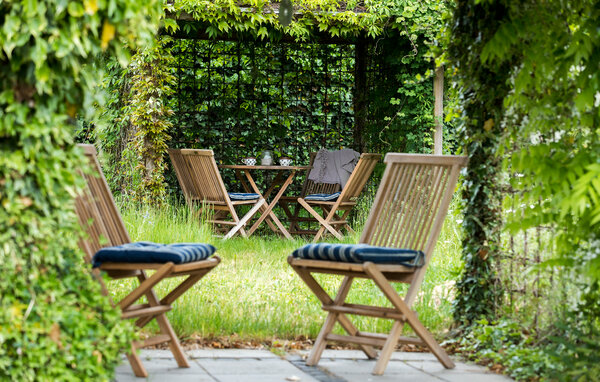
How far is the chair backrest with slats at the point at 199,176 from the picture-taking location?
732cm

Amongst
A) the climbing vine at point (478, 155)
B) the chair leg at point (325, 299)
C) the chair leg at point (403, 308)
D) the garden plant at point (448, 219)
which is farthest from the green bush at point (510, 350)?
the chair leg at point (325, 299)

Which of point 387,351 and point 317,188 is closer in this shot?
point 387,351

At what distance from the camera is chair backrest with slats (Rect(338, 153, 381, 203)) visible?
291 inches

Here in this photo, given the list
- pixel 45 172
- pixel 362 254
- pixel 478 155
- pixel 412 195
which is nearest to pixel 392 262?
pixel 362 254

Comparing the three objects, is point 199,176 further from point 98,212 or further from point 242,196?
point 98,212

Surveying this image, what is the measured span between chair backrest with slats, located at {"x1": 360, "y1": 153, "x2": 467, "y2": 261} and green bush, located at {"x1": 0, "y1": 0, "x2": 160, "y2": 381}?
64.8 inches

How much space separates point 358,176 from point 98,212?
4504 millimetres

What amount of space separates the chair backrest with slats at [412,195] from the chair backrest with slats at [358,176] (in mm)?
3431

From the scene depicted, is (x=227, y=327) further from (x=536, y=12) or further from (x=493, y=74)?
(x=536, y=12)

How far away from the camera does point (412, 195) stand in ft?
12.5

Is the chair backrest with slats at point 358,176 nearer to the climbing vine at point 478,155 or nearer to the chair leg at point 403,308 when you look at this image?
the climbing vine at point 478,155

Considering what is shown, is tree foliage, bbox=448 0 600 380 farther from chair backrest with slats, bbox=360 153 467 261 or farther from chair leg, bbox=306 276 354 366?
chair leg, bbox=306 276 354 366

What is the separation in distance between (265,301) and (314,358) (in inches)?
48.2

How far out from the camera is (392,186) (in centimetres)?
381
